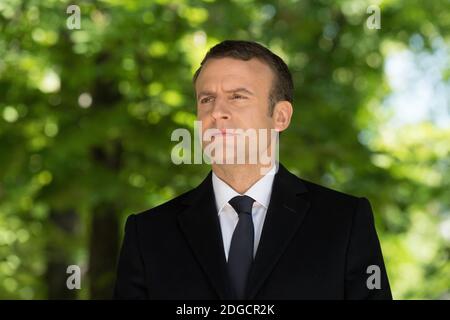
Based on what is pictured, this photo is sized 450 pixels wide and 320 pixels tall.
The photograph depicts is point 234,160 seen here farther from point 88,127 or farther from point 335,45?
point 335,45

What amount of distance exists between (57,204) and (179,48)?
80.5 inches

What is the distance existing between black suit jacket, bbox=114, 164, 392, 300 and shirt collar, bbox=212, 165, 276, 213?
3 centimetres

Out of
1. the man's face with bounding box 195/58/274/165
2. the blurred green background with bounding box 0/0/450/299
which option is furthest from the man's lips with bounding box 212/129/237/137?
the blurred green background with bounding box 0/0/450/299

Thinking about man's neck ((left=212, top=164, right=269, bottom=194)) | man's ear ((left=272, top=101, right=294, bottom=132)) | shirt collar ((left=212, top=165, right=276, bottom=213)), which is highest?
man's ear ((left=272, top=101, right=294, bottom=132))

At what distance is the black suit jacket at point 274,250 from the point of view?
7.36 ft

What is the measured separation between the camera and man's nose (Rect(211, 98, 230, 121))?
7.58 ft

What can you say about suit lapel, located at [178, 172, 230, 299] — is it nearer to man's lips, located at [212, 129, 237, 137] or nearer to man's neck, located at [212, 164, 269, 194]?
man's neck, located at [212, 164, 269, 194]

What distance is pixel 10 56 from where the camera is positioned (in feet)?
Answer: 27.6

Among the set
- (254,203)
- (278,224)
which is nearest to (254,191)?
(254,203)

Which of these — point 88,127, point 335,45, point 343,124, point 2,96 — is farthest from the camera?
point 335,45

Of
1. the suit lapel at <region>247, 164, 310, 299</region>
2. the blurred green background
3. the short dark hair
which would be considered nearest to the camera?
the suit lapel at <region>247, 164, 310, 299</region>

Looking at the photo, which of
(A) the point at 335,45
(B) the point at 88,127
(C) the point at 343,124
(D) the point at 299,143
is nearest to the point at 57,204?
(B) the point at 88,127

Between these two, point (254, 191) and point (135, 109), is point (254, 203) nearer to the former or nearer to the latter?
point (254, 191)

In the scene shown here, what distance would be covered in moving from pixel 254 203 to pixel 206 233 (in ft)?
0.59
